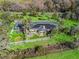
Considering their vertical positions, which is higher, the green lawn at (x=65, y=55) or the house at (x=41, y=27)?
the house at (x=41, y=27)

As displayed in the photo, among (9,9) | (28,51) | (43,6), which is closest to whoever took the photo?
(28,51)

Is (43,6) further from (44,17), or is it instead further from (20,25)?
(20,25)

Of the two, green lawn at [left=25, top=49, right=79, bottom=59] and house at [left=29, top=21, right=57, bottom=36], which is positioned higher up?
house at [left=29, top=21, right=57, bottom=36]

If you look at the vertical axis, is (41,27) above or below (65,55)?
above

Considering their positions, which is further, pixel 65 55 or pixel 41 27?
pixel 41 27

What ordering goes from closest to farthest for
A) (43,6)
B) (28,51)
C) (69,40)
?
(28,51)
(69,40)
(43,6)

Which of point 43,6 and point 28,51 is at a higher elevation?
point 43,6

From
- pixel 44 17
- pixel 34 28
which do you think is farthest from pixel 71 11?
pixel 34 28

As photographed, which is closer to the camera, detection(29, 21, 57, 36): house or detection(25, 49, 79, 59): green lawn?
detection(25, 49, 79, 59): green lawn
